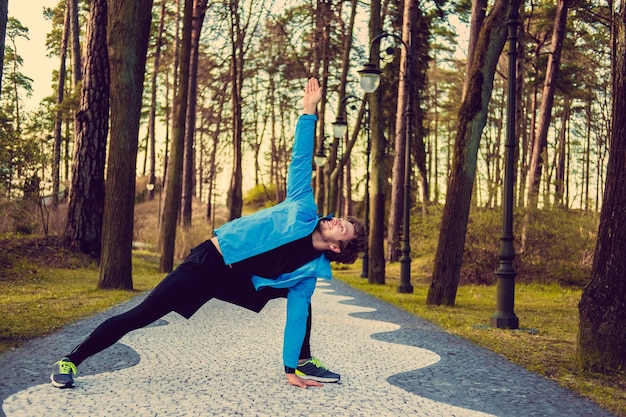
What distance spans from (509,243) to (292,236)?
644 cm

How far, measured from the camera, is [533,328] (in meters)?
10.7

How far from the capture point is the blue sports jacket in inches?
193

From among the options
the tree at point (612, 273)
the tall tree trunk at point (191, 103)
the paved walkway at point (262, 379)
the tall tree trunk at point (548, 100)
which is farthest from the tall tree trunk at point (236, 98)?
the tree at point (612, 273)

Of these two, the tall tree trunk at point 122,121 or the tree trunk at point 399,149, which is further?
the tree trunk at point 399,149

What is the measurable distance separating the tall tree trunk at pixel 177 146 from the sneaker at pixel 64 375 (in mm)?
13295

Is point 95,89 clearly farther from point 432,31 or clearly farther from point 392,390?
point 432,31

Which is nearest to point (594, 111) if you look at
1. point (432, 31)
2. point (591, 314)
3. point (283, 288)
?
point (432, 31)

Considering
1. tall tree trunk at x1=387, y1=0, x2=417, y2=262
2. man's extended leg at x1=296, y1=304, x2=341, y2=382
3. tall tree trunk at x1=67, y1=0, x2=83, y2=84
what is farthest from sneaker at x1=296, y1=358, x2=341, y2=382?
tall tree trunk at x1=67, y1=0, x2=83, y2=84

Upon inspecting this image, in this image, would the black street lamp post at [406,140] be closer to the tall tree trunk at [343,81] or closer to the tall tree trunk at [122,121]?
the tall tree trunk at [122,121]

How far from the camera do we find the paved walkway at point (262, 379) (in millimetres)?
4801

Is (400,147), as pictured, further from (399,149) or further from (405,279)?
(405,279)

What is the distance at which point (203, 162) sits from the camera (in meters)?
58.4

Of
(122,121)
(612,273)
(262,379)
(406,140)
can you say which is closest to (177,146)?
(122,121)

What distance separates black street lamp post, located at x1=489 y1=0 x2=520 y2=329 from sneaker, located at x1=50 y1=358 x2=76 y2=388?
6796mm
